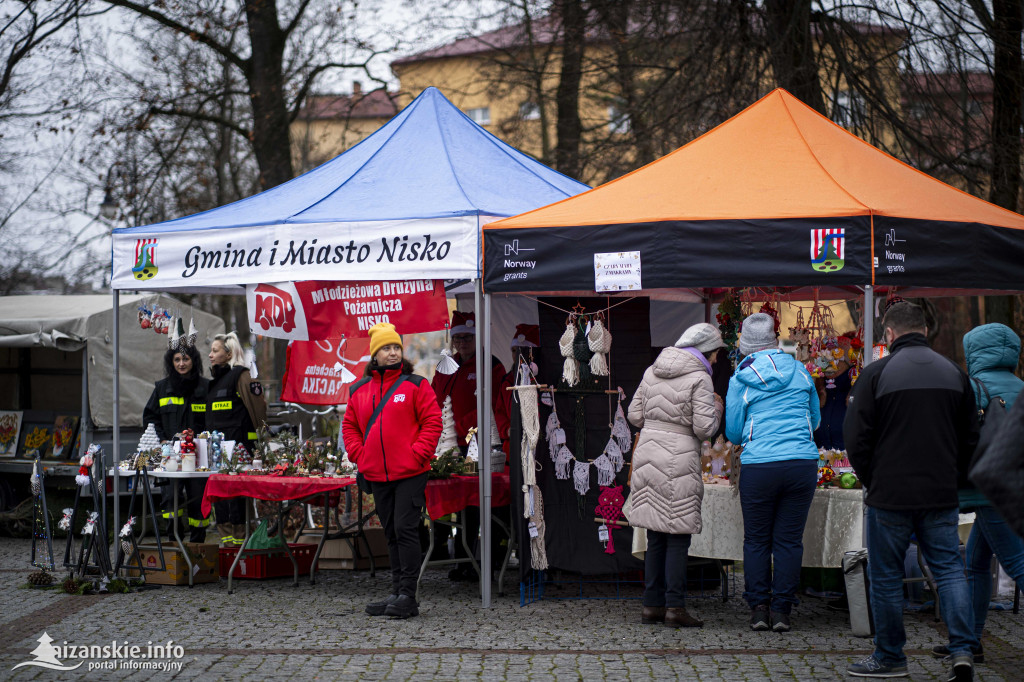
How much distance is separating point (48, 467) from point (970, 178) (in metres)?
9.93

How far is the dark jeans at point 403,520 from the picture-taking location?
6.51 m

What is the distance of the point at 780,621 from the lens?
241 inches

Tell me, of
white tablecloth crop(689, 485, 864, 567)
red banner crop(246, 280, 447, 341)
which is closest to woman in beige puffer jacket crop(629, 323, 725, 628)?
white tablecloth crop(689, 485, 864, 567)

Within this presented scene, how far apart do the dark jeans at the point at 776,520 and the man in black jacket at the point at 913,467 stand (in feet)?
2.96

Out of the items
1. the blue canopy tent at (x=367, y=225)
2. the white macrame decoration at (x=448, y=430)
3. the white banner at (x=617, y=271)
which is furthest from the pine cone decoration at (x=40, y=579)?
the white banner at (x=617, y=271)

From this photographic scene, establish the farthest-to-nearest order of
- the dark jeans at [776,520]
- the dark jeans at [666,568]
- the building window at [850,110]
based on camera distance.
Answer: the building window at [850,110], the dark jeans at [666,568], the dark jeans at [776,520]

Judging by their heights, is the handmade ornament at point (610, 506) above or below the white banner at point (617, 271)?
below

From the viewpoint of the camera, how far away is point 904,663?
5066 millimetres

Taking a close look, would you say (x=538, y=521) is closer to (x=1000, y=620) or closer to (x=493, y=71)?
(x=1000, y=620)

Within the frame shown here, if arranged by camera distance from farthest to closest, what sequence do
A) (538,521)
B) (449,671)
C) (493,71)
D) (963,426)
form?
(493,71)
(538,521)
(449,671)
(963,426)

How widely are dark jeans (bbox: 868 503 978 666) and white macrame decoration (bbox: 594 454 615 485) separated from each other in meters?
2.25

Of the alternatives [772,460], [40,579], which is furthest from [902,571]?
[40,579]

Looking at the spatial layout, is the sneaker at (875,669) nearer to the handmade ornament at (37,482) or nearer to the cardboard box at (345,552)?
the cardboard box at (345,552)

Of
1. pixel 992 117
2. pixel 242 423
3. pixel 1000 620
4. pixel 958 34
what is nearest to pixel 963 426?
pixel 1000 620
